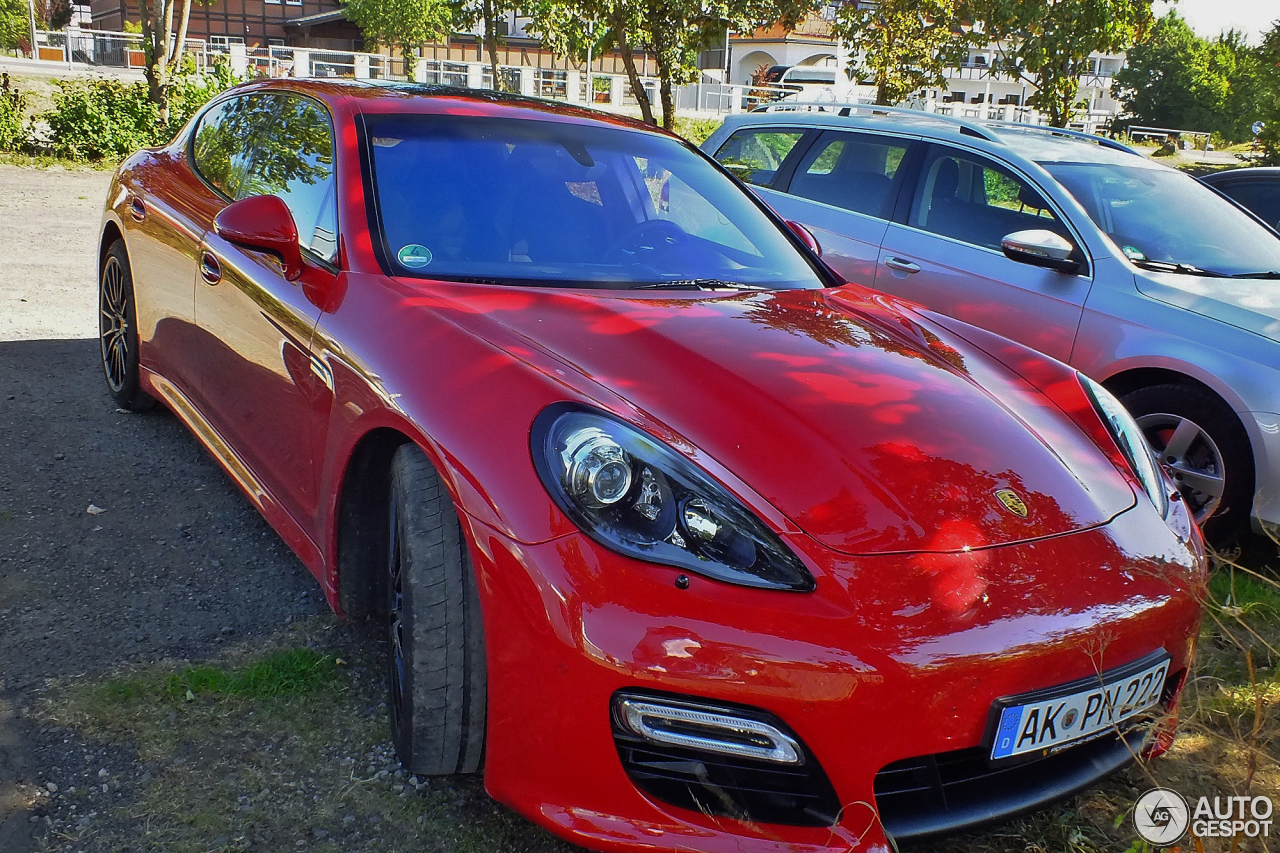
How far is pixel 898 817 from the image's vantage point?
1.91 m

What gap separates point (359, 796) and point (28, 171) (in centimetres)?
1385

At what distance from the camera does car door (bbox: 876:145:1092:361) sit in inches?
183

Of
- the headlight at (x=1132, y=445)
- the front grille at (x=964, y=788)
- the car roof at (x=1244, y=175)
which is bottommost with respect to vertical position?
the front grille at (x=964, y=788)

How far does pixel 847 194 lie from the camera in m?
5.81

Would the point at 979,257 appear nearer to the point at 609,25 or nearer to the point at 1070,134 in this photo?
the point at 1070,134

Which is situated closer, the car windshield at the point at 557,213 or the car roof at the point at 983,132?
the car windshield at the point at 557,213

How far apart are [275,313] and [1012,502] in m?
2.01

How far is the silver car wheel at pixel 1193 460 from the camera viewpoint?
3.99 m

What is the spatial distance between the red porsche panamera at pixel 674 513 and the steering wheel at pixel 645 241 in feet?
0.08

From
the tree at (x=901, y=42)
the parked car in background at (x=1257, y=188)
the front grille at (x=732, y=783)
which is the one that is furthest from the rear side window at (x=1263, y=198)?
the tree at (x=901, y=42)

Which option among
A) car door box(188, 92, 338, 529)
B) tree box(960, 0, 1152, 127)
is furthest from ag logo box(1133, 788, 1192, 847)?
tree box(960, 0, 1152, 127)

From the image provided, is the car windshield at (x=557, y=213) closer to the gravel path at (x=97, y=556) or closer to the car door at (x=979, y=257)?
the gravel path at (x=97, y=556)

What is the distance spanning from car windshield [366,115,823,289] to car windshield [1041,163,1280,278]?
208 cm

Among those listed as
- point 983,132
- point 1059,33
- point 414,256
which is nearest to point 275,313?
point 414,256
